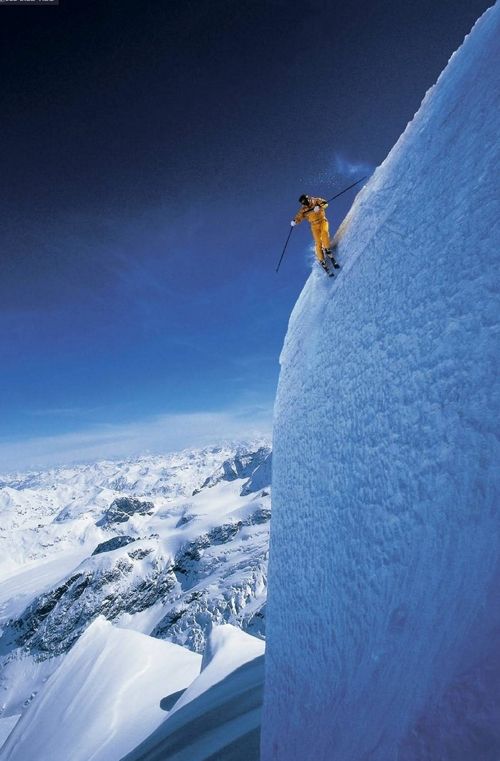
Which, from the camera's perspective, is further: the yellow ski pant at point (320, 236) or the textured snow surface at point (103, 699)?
the textured snow surface at point (103, 699)

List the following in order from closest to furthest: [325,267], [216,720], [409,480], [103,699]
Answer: [409,480] < [325,267] < [216,720] < [103,699]

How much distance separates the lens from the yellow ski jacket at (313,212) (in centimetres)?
628

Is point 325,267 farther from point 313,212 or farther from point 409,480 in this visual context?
point 409,480

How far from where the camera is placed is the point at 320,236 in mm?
6184

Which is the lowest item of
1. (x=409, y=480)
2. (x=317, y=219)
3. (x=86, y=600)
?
(x=86, y=600)

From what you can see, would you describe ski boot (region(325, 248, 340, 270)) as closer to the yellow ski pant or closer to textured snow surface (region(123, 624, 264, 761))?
the yellow ski pant

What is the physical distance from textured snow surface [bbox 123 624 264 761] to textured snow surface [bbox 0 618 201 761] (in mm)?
1098

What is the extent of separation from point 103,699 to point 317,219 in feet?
45.3

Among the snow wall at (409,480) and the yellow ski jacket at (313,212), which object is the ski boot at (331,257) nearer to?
the snow wall at (409,480)

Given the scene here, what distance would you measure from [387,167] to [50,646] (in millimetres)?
190649

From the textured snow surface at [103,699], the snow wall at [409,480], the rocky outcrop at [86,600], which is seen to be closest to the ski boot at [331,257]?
the snow wall at [409,480]

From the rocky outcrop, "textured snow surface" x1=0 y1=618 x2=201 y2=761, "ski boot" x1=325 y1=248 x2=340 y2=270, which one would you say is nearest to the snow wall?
"ski boot" x1=325 y1=248 x2=340 y2=270

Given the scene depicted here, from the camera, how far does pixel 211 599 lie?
115 m

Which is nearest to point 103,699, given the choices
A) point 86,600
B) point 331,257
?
point 331,257
